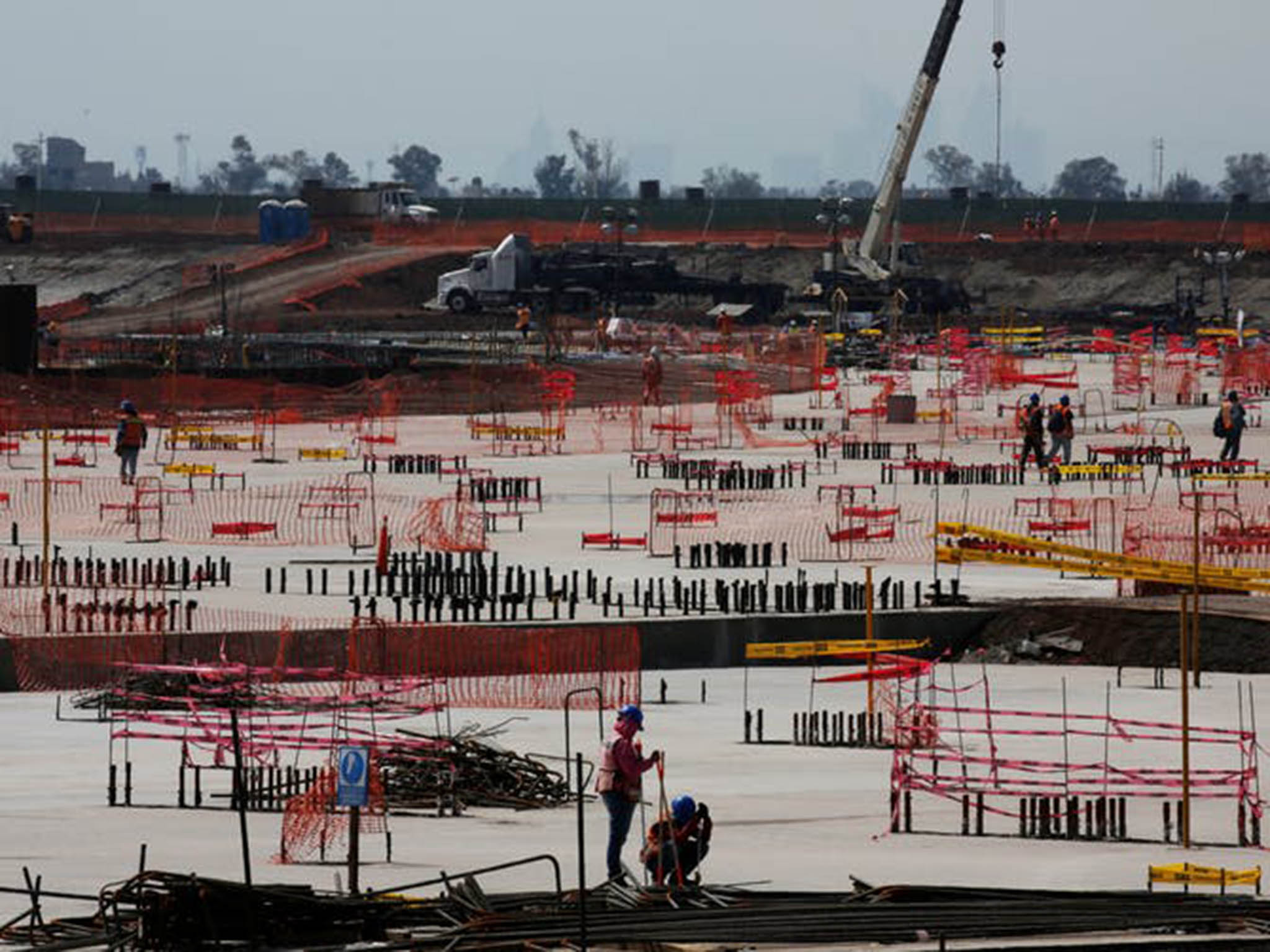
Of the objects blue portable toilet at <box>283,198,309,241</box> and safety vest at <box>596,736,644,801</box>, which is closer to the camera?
safety vest at <box>596,736,644,801</box>

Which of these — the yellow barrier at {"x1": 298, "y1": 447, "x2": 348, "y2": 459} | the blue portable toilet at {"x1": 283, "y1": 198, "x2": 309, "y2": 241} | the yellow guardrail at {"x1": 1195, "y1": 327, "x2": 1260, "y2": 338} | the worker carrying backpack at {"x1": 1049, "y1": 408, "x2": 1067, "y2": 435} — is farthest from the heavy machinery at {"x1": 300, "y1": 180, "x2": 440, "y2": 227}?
the worker carrying backpack at {"x1": 1049, "y1": 408, "x2": 1067, "y2": 435}

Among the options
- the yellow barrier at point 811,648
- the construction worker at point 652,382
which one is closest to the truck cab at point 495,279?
the construction worker at point 652,382

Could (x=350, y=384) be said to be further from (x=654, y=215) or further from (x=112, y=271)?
(x=654, y=215)

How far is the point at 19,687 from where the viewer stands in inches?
1224

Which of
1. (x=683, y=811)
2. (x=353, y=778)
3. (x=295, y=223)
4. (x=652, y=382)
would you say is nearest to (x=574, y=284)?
(x=295, y=223)

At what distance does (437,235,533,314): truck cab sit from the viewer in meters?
109

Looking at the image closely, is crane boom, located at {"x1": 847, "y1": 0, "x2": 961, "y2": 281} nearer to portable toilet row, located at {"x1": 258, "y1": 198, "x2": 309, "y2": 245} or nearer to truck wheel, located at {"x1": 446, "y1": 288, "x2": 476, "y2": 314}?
truck wheel, located at {"x1": 446, "y1": 288, "x2": 476, "y2": 314}

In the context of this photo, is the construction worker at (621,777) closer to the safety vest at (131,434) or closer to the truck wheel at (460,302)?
the safety vest at (131,434)

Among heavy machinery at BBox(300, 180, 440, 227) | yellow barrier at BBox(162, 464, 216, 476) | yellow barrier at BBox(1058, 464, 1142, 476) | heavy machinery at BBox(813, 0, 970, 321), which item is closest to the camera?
yellow barrier at BBox(1058, 464, 1142, 476)

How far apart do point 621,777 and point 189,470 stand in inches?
1337

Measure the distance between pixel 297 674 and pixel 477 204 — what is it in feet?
401

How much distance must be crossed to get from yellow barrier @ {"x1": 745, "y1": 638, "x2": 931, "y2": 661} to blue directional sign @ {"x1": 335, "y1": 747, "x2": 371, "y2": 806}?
44.0 feet

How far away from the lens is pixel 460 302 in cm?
10962

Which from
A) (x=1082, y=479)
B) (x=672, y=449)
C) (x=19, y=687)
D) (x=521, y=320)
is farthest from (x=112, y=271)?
(x=19, y=687)
